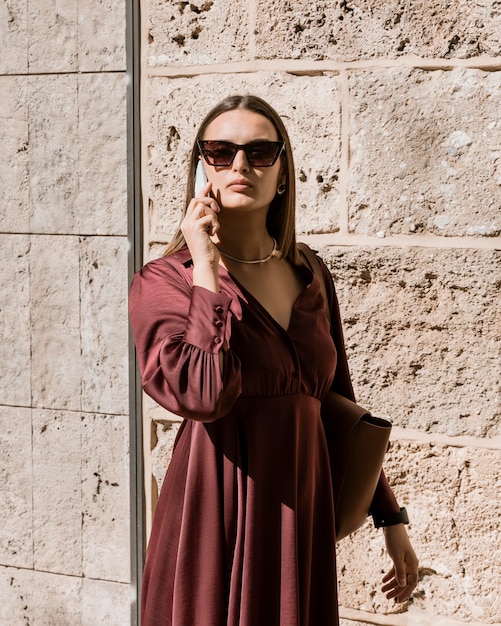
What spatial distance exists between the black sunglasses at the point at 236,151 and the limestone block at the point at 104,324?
130cm

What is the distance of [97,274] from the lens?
3.55 m

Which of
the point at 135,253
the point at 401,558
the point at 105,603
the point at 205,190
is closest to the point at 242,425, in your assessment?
the point at 205,190

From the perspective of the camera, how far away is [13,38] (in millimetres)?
3594

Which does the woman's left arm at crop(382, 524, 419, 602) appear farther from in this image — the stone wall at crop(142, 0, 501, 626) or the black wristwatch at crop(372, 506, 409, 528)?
the stone wall at crop(142, 0, 501, 626)

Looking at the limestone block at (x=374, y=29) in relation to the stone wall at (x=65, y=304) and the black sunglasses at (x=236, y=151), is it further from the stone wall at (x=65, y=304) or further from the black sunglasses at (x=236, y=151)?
the black sunglasses at (x=236, y=151)

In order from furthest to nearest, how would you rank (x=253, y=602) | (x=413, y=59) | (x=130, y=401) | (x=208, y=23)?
(x=130, y=401)
(x=208, y=23)
(x=413, y=59)
(x=253, y=602)

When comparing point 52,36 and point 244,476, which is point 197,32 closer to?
point 52,36

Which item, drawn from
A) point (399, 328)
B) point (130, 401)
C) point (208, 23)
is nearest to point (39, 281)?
point (130, 401)

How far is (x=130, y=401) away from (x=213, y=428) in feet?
4.38

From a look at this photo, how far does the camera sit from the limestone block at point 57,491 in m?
3.65

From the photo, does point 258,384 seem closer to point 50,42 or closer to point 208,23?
point 208,23

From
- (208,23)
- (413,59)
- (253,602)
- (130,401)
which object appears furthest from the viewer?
(130,401)

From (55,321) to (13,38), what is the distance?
102 cm

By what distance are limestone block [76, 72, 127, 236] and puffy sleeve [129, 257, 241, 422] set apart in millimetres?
1388
